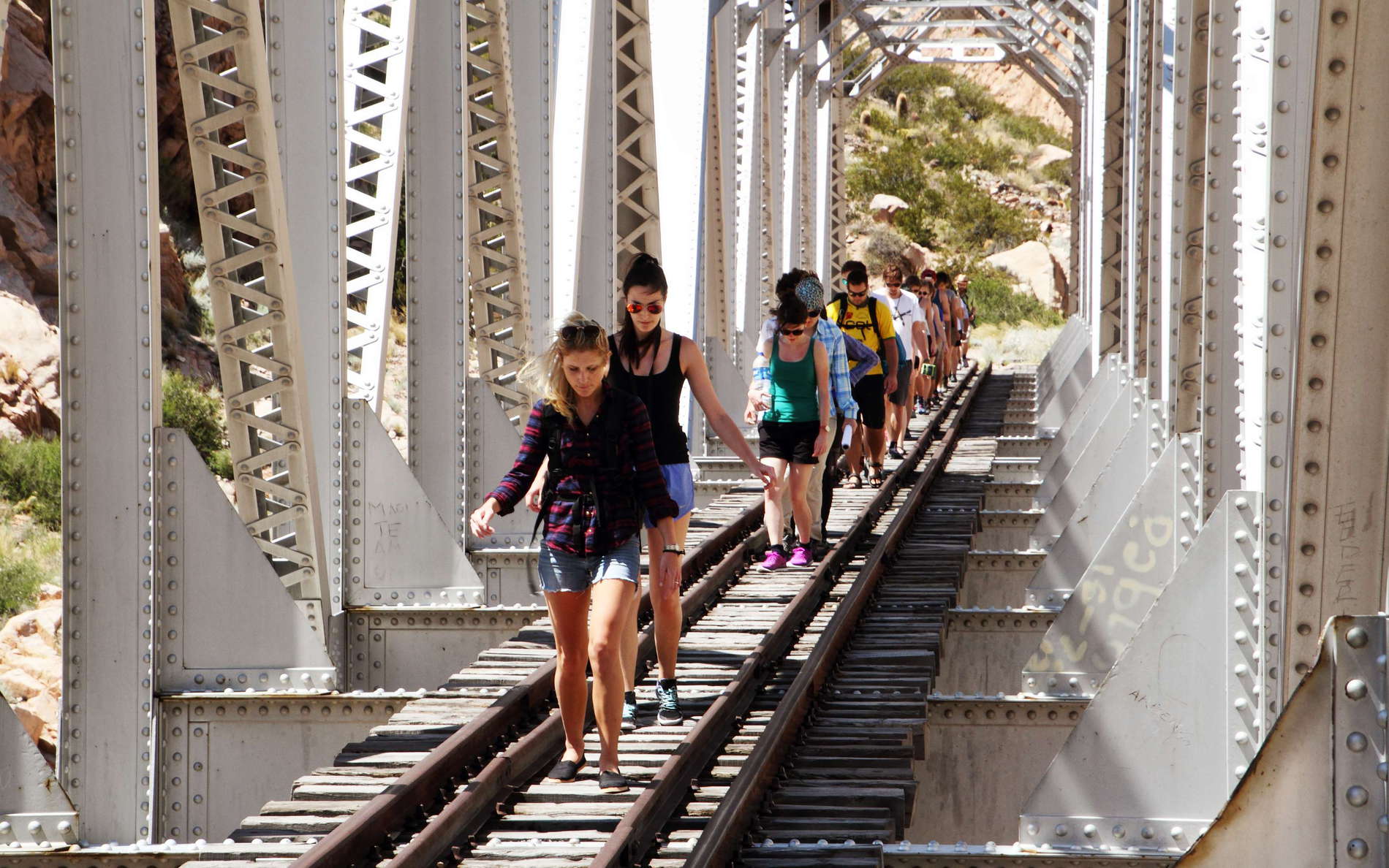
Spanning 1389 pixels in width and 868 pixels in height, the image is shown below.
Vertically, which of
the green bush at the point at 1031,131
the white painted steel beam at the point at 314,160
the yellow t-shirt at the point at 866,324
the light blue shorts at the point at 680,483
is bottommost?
the light blue shorts at the point at 680,483

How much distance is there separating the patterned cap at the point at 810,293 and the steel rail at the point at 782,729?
1.73 m

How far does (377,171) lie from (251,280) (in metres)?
1.84

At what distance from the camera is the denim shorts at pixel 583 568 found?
6.02 meters

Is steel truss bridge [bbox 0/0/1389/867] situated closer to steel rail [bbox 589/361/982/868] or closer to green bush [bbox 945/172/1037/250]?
steel rail [bbox 589/361/982/868]

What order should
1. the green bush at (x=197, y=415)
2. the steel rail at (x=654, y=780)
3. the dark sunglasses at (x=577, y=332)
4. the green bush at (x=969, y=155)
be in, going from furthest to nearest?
the green bush at (x=969, y=155) < the green bush at (x=197, y=415) < the dark sunglasses at (x=577, y=332) < the steel rail at (x=654, y=780)

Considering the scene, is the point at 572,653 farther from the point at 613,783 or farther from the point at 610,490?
the point at 610,490

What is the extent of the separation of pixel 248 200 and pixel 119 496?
74.4 feet

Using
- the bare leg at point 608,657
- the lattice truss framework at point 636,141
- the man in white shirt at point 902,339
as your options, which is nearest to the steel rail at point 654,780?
the bare leg at point 608,657

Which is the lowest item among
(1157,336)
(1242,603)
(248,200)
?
(1242,603)

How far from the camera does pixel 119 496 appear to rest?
→ 25.0 feet

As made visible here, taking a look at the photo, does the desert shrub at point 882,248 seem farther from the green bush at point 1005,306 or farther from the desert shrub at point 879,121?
the desert shrub at point 879,121

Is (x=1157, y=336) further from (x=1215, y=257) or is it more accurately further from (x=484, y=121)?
(x=484, y=121)

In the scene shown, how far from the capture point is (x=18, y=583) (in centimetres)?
1730

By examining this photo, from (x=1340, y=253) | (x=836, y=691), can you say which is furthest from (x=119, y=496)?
(x=1340, y=253)
